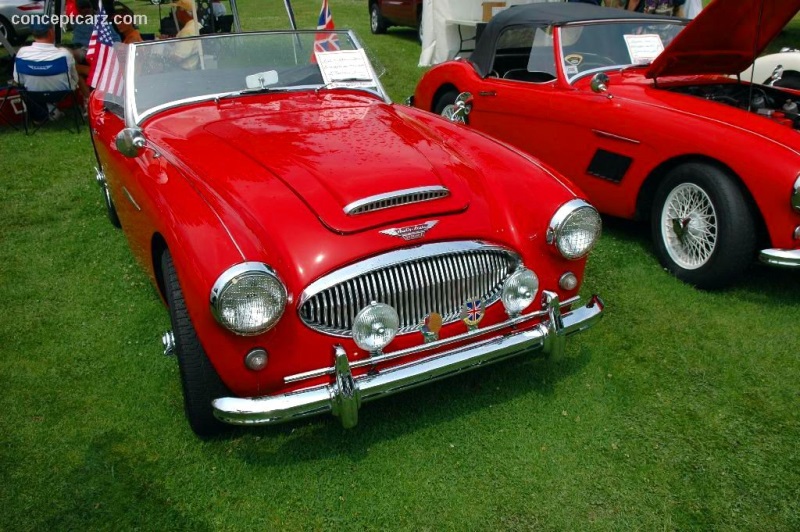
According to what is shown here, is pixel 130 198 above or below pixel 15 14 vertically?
below

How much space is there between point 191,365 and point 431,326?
0.94 meters

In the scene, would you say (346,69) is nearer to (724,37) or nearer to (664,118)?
(664,118)

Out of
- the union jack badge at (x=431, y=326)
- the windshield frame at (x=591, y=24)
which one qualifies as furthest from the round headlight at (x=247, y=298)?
the windshield frame at (x=591, y=24)

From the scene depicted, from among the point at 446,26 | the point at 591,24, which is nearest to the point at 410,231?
the point at 591,24

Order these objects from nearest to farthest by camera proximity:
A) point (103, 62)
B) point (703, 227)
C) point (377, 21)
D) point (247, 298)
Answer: point (247, 298) → point (703, 227) → point (103, 62) → point (377, 21)

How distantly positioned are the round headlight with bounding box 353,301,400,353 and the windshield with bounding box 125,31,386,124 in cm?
195

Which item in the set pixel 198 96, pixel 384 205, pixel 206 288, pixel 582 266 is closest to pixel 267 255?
pixel 206 288

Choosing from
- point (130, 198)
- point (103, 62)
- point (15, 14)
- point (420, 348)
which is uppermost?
point (15, 14)

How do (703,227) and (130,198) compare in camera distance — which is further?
(703,227)

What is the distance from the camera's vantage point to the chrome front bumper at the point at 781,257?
3408mm

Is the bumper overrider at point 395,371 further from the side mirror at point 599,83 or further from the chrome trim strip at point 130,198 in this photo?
the side mirror at point 599,83

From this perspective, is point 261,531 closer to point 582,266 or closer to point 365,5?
point 582,266

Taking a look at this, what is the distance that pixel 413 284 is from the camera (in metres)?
2.41

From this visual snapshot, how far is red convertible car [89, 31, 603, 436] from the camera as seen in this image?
2.27 metres
